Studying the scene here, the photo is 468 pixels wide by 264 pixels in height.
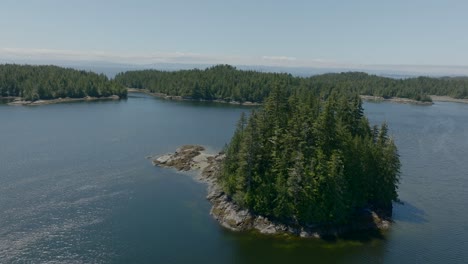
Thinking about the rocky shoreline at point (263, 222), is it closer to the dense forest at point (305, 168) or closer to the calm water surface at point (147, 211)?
the dense forest at point (305, 168)

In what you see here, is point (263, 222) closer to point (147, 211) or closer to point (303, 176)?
point (303, 176)

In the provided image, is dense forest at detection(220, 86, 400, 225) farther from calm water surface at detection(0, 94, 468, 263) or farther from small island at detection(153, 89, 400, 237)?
calm water surface at detection(0, 94, 468, 263)

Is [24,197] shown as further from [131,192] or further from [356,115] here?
[356,115]

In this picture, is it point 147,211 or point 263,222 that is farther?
point 147,211

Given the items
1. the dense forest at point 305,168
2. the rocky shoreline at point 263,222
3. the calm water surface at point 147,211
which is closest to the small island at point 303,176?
the dense forest at point 305,168

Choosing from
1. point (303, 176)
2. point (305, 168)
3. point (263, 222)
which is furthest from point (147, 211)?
point (305, 168)

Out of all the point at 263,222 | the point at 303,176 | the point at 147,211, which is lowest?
the point at 147,211
